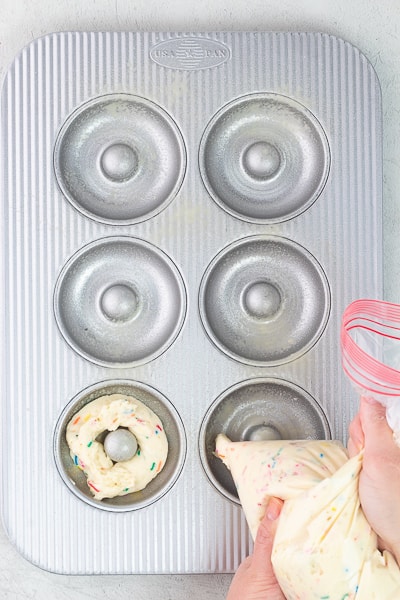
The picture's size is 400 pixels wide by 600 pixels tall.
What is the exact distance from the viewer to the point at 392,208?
96cm

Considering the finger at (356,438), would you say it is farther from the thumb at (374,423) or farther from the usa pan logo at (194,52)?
the usa pan logo at (194,52)

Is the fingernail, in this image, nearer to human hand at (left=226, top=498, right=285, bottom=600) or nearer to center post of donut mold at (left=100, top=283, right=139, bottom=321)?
human hand at (left=226, top=498, right=285, bottom=600)

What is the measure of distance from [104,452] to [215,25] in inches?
22.1

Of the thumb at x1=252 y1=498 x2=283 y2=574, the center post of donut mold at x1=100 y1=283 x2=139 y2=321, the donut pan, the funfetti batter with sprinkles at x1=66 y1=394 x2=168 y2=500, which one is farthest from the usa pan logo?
the thumb at x1=252 y1=498 x2=283 y2=574

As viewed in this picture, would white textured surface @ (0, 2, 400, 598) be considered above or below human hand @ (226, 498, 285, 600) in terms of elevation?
above

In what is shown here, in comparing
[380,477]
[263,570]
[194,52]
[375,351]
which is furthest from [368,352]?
[194,52]

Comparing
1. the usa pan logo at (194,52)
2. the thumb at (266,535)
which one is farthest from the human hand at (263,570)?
the usa pan logo at (194,52)

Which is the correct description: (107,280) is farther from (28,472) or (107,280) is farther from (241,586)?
(241,586)

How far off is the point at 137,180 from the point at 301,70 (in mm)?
246

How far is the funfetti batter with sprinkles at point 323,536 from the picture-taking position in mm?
706

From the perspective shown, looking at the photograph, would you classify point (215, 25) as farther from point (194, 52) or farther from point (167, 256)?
point (167, 256)

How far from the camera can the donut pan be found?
90 centimetres

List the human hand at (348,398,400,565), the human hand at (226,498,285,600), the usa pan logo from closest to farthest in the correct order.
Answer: the human hand at (348,398,400,565)
the human hand at (226,498,285,600)
the usa pan logo

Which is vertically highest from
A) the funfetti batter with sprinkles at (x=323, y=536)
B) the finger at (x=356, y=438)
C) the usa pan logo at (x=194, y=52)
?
the usa pan logo at (x=194, y=52)
